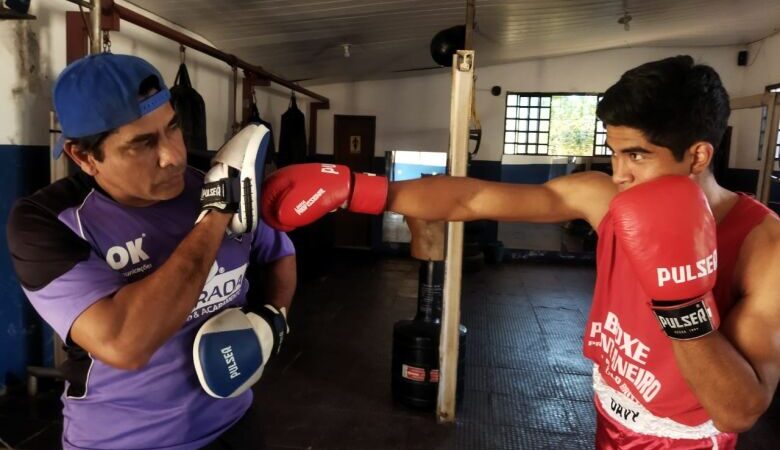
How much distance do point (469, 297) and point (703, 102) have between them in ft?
14.6

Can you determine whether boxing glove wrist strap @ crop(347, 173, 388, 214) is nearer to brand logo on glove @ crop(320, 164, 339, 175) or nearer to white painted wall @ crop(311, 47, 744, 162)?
brand logo on glove @ crop(320, 164, 339, 175)

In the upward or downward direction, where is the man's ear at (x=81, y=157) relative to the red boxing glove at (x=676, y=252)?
upward

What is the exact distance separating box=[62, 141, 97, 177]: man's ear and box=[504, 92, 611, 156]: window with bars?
6.70m

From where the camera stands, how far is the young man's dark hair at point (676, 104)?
3.36ft

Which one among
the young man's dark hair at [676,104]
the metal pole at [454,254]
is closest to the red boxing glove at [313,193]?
the young man's dark hair at [676,104]

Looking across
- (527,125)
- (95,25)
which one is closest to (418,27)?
(95,25)

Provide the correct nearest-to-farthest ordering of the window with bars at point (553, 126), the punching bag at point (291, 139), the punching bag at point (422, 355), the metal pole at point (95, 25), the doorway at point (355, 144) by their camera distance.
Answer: the metal pole at point (95, 25) → the punching bag at point (422, 355) → the punching bag at point (291, 139) → the window with bars at point (553, 126) → the doorway at point (355, 144)

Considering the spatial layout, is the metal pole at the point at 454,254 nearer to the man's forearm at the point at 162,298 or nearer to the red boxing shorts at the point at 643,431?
the red boxing shorts at the point at 643,431

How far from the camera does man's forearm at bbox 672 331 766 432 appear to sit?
0.94 meters

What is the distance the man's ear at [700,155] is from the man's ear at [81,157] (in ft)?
3.88

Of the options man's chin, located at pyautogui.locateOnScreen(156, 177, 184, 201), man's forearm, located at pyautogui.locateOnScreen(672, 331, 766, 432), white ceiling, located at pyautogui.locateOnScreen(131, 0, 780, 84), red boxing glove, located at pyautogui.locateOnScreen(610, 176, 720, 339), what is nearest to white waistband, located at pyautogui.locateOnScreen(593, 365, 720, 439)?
man's forearm, located at pyautogui.locateOnScreen(672, 331, 766, 432)

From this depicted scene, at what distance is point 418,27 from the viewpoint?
173 inches

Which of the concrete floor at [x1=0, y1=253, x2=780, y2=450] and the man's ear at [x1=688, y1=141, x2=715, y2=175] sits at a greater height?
the man's ear at [x1=688, y1=141, x2=715, y2=175]

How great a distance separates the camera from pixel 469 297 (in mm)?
5359
